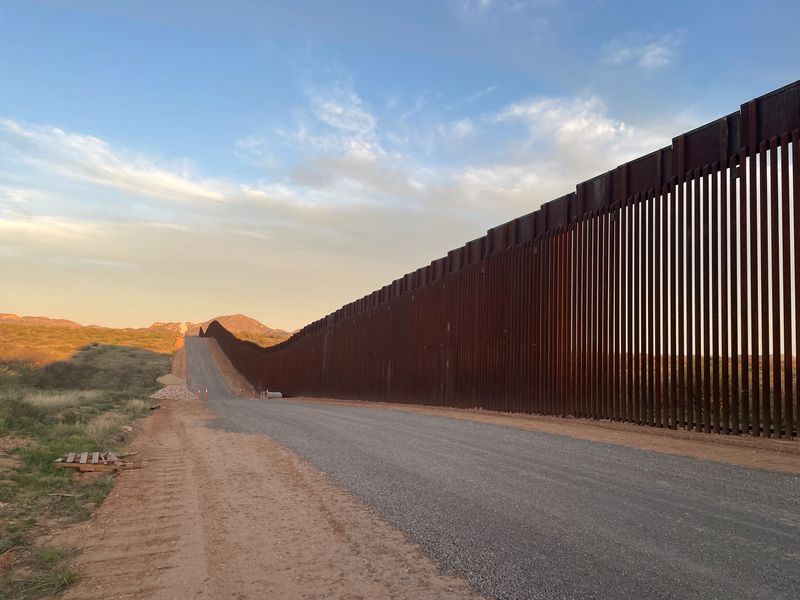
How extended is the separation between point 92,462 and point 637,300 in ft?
41.5

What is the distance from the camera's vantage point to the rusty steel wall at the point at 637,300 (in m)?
11.5

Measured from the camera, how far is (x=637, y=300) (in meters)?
15.1

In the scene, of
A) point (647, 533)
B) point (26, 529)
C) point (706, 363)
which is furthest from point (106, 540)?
point (706, 363)

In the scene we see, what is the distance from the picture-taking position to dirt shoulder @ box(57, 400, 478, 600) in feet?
15.2

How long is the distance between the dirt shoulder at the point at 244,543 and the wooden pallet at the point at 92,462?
475 mm

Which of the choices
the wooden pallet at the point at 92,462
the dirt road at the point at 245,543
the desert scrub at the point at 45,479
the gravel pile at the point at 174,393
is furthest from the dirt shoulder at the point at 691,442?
the gravel pile at the point at 174,393

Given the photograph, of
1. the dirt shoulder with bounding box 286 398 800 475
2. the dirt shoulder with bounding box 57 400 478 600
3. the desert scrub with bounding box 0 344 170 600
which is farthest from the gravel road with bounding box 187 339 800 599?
the desert scrub with bounding box 0 344 170 600

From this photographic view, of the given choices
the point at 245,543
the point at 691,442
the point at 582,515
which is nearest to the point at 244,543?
the point at 245,543

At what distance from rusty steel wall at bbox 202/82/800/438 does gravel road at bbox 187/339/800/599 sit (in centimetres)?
337

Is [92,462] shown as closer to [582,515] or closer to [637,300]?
[582,515]

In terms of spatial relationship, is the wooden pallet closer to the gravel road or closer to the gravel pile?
the gravel road

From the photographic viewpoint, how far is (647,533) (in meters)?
5.63

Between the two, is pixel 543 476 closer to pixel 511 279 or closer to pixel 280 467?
pixel 280 467

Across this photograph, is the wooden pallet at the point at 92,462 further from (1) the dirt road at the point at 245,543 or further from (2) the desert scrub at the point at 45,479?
(1) the dirt road at the point at 245,543
